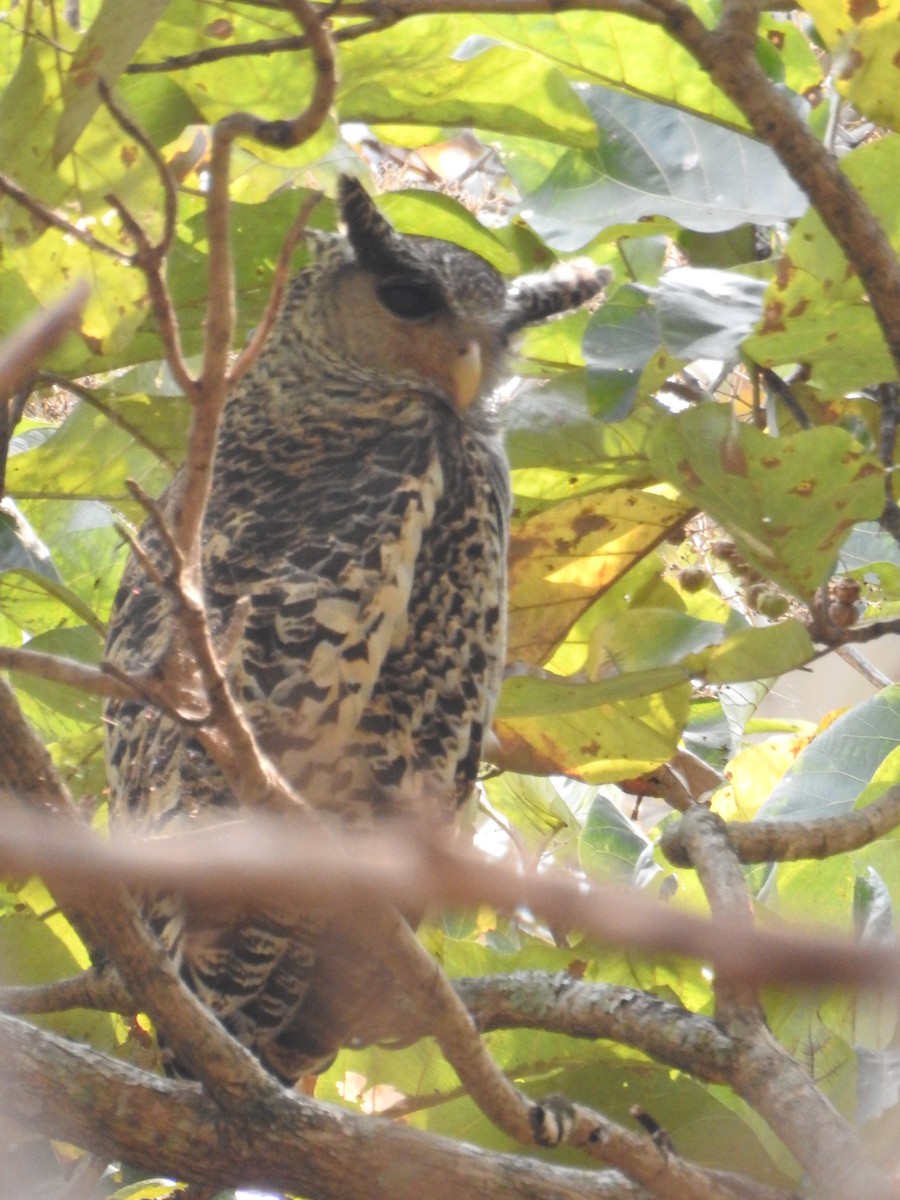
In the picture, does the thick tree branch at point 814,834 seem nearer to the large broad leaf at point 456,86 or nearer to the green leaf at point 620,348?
the green leaf at point 620,348

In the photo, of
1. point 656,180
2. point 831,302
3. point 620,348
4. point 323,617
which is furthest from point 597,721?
point 656,180

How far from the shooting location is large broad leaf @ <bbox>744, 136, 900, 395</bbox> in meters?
1.89

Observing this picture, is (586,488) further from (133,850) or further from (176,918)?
(133,850)

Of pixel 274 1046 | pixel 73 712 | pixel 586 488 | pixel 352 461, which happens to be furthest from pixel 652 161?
pixel 274 1046

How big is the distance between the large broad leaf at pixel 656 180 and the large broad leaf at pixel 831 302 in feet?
1.03

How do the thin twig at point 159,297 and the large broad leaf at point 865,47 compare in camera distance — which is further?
the large broad leaf at point 865,47

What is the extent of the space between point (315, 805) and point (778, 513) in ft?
2.45

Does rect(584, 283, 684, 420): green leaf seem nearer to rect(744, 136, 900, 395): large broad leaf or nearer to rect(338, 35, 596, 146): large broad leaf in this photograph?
rect(744, 136, 900, 395): large broad leaf

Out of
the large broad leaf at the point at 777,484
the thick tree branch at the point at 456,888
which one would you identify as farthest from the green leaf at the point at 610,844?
the thick tree branch at the point at 456,888

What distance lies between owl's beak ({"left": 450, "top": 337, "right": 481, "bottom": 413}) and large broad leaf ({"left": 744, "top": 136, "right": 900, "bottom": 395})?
916mm

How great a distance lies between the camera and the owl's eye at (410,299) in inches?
115

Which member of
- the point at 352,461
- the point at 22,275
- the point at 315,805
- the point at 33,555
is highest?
the point at 22,275

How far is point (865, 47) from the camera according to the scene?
6.33 feet

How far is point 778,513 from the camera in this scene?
1951 mm
